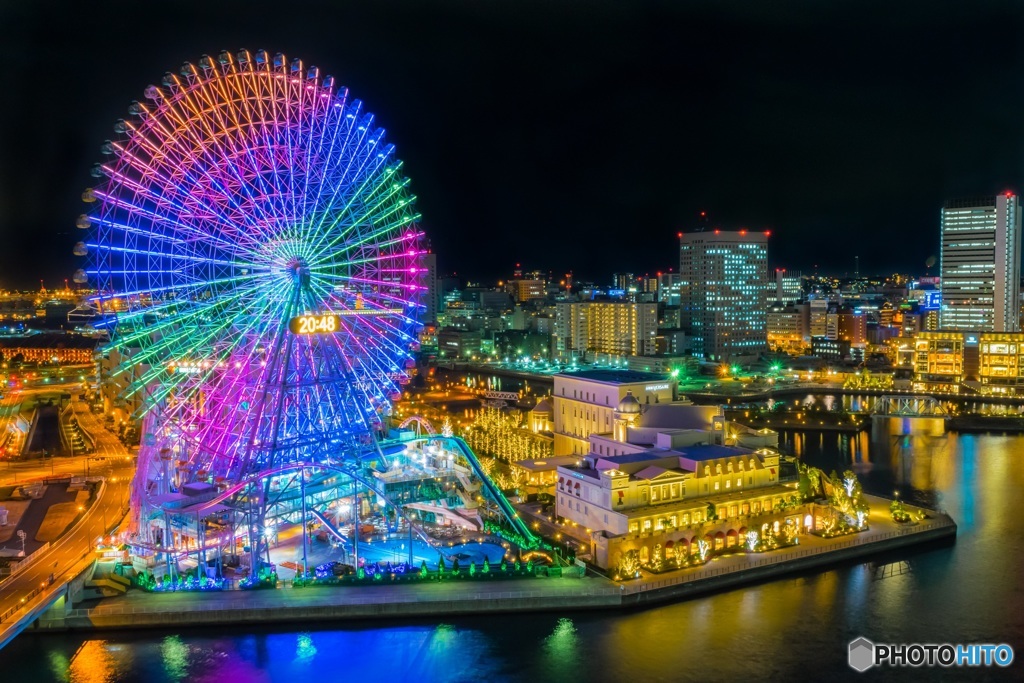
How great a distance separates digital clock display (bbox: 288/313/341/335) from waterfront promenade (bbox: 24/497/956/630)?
15.9 ft

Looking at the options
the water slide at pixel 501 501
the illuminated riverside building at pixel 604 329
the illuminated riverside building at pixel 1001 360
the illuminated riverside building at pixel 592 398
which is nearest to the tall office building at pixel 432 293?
the illuminated riverside building at pixel 604 329

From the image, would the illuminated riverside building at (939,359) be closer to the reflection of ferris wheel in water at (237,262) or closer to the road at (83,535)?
the reflection of ferris wheel in water at (237,262)

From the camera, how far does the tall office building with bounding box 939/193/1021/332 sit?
166 feet

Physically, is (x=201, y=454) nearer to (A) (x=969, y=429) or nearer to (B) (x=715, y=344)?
(A) (x=969, y=429)

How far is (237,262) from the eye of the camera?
1638 cm

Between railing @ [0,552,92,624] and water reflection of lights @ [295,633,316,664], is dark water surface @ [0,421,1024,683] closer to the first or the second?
water reflection of lights @ [295,633,316,664]

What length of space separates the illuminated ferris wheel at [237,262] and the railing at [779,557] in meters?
7.05

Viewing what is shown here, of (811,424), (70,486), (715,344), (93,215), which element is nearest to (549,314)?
(715,344)

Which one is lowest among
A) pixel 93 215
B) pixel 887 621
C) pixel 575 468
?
pixel 887 621

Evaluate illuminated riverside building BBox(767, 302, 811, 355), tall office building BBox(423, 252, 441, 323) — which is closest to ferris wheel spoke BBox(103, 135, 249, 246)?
illuminated riverside building BBox(767, 302, 811, 355)

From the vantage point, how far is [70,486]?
23062mm

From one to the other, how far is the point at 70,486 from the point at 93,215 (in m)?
10.3

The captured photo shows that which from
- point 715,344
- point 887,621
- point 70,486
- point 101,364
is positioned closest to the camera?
point 887,621

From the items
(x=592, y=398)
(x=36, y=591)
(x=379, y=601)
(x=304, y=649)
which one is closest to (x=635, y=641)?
(x=379, y=601)
